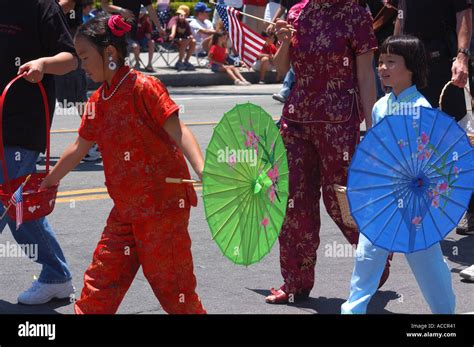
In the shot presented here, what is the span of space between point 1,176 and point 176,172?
1.38m

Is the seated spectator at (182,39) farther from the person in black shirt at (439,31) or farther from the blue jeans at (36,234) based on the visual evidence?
the blue jeans at (36,234)

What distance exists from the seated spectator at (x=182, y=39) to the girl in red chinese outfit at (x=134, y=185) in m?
15.5

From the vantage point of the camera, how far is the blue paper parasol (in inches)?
184

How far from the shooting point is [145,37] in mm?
20781

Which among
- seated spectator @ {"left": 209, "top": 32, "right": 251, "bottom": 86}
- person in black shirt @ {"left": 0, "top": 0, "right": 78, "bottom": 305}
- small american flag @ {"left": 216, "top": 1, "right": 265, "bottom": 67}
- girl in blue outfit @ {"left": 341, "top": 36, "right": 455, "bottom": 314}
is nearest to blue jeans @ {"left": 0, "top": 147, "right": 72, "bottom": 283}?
person in black shirt @ {"left": 0, "top": 0, "right": 78, "bottom": 305}

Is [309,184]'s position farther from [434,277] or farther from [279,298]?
[434,277]

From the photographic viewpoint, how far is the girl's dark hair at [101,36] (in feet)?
16.4

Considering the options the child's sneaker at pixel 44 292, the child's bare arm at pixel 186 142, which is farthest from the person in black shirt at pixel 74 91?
the child's bare arm at pixel 186 142

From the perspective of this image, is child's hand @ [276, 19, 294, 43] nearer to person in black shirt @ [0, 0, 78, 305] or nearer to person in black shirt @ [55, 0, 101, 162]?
person in black shirt @ [0, 0, 78, 305]

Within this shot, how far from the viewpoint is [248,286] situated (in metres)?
6.66

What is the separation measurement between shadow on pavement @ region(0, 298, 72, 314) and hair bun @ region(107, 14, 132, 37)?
1801 mm

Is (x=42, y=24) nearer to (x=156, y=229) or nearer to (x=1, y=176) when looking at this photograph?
(x=1, y=176)

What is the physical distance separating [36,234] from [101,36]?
1.50m
